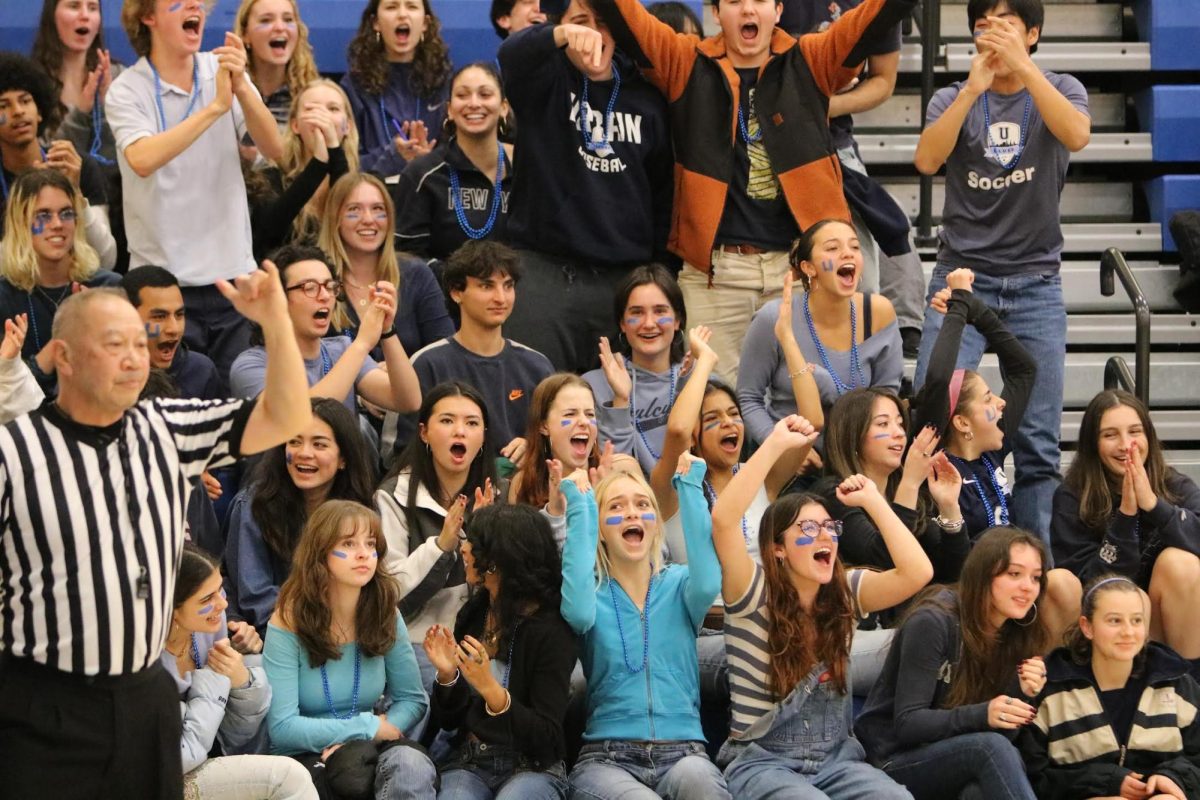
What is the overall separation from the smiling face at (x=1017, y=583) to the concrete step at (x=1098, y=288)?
289cm

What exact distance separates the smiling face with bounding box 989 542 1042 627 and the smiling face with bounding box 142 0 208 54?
3296mm

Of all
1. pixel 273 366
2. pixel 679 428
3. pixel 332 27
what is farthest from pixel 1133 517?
A: pixel 332 27

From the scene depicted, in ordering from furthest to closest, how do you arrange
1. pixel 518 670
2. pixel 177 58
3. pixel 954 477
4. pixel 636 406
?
pixel 177 58 < pixel 636 406 < pixel 954 477 < pixel 518 670

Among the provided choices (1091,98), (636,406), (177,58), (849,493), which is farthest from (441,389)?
(1091,98)

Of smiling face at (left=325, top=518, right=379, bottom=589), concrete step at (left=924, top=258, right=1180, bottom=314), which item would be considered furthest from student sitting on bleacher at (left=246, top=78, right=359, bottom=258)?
concrete step at (left=924, top=258, right=1180, bottom=314)

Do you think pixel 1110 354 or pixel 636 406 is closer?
pixel 636 406

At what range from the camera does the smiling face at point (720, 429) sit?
5.65m

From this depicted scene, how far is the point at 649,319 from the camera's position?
594cm

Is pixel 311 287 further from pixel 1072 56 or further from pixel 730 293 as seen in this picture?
pixel 1072 56

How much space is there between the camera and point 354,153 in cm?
662

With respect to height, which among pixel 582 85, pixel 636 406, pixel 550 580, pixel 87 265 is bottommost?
pixel 550 580

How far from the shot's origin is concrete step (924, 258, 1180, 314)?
773 cm

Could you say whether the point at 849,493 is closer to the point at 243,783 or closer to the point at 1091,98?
the point at 243,783

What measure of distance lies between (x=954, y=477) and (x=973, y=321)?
2.56 ft
